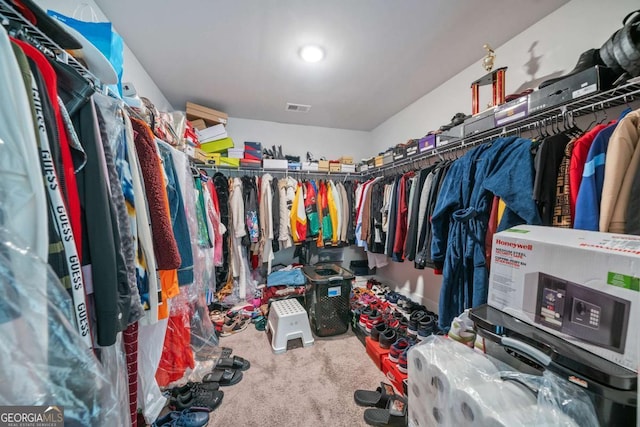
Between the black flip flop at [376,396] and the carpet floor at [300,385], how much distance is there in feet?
0.14

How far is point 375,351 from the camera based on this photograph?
1554mm

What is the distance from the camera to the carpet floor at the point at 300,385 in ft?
3.80

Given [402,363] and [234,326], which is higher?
[402,363]

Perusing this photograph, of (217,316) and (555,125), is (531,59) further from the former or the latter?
(217,316)

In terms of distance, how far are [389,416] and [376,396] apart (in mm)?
139

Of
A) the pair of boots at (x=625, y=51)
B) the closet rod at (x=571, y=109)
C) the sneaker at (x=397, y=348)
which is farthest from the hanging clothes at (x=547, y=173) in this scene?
the sneaker at (x=397, y=348)

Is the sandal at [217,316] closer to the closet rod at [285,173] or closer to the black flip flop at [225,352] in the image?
the black flip flop at [225,352]

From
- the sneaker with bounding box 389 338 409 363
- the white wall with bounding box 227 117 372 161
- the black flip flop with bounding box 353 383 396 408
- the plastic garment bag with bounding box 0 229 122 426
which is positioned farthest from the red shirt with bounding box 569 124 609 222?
the white wall with bounding box 227 117 372 161

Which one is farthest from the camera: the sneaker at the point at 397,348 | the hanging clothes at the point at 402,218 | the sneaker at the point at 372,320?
the hanging clothes at the point at 402,218

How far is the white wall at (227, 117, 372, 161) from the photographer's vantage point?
2957 mm

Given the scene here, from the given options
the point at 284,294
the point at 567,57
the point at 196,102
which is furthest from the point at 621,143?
the point at 196,102

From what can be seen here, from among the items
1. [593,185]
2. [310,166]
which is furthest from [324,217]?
[593,185]

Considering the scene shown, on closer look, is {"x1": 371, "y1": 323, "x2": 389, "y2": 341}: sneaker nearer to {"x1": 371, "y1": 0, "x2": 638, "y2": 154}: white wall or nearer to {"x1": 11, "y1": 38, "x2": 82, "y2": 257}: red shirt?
{"x1": 11, "y1": 38, "x2": 82, "y2": 257}: red shirt

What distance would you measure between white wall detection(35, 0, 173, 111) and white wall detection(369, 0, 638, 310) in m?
2.49
